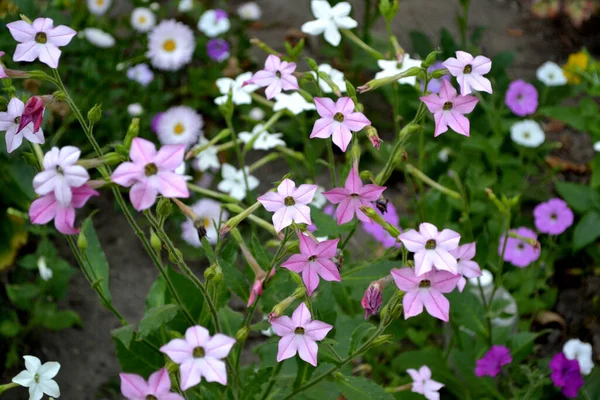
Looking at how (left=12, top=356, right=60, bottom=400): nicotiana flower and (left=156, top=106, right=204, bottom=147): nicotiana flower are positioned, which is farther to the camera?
(left=156, top=106, right=204, bottom=147): nicotiana flower

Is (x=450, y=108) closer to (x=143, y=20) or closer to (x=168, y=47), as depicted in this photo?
(x=168, y=47)

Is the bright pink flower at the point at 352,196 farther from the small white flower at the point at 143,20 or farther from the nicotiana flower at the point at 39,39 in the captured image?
the small white flower at the point at 143,20

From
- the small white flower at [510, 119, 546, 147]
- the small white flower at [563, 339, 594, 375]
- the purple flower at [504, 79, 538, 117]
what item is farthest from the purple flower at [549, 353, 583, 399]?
the purple flower at [504, 79, 538, 117]

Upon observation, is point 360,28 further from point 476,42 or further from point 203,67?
point 203,67

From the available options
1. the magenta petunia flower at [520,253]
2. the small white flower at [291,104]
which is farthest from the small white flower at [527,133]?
the small white flower at [291,104]

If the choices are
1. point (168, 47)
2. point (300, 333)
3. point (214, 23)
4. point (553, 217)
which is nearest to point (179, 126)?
point (168, 47)

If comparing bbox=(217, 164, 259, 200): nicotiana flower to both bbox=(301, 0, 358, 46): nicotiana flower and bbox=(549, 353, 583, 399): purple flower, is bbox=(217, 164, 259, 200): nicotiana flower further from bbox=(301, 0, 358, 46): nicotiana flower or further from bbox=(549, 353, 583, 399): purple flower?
bbox=(549, 353, 583, 399): purple flower
